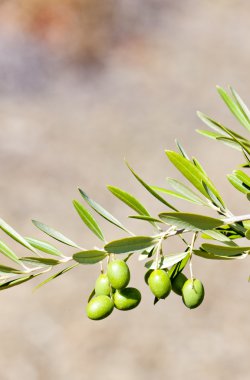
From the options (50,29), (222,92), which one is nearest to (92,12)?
(50,29)

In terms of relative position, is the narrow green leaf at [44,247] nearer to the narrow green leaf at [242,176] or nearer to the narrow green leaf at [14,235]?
the narrow green leaf at [14,235]

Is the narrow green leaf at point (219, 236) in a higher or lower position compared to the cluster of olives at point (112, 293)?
lower

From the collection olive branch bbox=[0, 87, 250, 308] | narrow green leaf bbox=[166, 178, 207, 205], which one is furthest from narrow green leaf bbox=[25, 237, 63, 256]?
narrow green leaf bbox=[166, 178, 207, 205]

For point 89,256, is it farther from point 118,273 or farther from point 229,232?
point 229,232

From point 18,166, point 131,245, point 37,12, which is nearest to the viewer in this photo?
point 131,245

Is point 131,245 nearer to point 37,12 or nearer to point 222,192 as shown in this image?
point 222,192

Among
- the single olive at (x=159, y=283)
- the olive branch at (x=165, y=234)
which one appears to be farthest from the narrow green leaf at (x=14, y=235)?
the single olive at (x=159, y=283)
